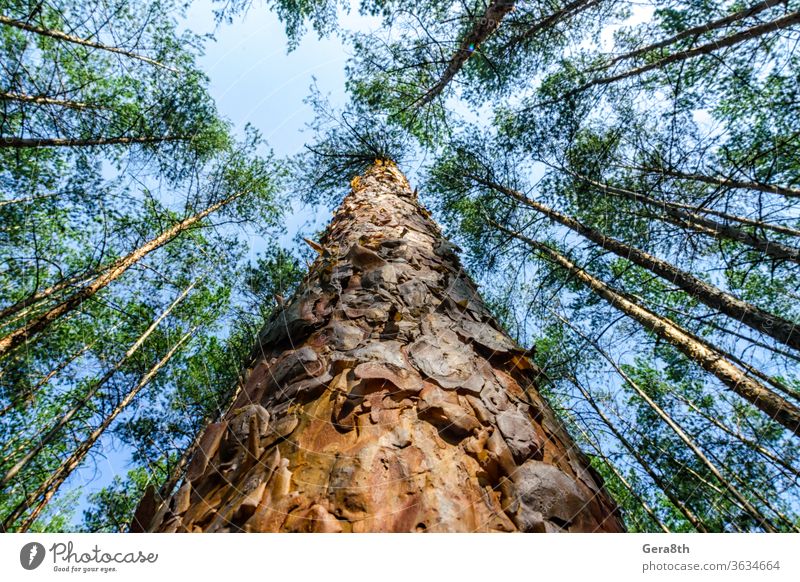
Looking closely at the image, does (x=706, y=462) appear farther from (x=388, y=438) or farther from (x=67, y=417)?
(x=67, y=417)

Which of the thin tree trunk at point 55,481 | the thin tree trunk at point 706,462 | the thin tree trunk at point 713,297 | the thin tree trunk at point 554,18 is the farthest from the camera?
the thin tree trunk at point 554,18

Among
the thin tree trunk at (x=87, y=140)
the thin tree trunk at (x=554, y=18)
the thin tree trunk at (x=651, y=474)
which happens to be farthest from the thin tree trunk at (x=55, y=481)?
the thin tree trunk at (x=554, y=18)

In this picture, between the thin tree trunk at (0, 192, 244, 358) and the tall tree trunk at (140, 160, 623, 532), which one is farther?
the thin tree trunk at (0, 192, 244, 358)

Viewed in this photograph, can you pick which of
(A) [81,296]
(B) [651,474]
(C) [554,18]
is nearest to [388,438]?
(B) [651,474]

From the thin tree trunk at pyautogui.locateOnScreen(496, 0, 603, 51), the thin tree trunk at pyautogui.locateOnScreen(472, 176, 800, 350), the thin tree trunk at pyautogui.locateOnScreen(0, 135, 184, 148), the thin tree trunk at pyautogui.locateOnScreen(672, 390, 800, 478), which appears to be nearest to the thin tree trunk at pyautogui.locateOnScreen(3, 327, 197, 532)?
the thin tree trunk at pyautogui.locateOnScreen(0, 135, 184, 148)

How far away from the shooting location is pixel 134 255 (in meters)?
4.72

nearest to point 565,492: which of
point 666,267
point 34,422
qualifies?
point 666,267

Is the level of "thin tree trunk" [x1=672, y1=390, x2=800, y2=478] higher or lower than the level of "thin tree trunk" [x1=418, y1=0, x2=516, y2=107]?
lower
